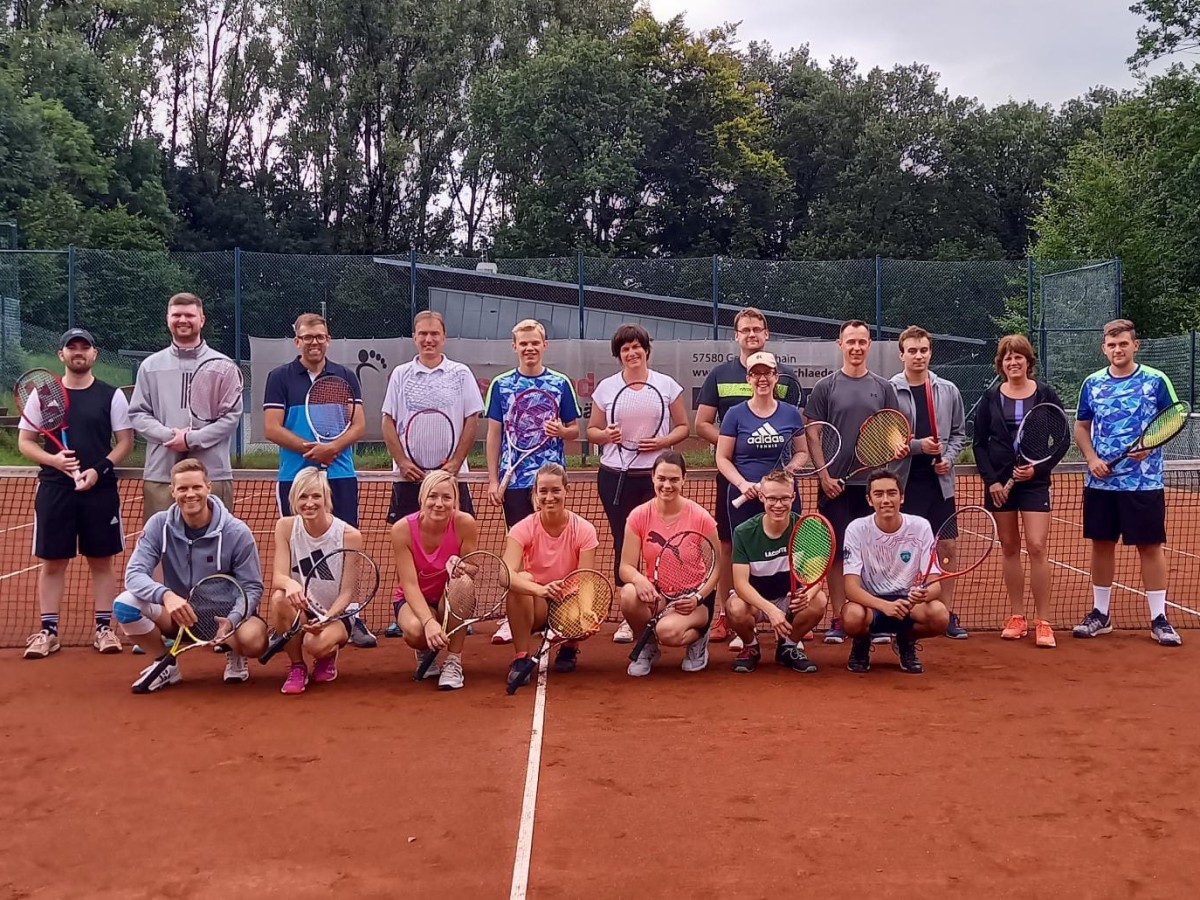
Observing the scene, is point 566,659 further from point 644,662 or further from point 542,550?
point 542,550

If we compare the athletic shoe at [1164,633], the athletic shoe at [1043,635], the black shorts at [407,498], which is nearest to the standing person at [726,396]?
the black shorts at [407,498]

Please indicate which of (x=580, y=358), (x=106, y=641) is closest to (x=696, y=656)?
(x=106, y=641)

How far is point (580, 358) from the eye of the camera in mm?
13969

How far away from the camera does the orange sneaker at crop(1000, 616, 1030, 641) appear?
19.4 ft

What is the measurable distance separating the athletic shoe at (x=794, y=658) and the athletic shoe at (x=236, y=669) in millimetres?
2407

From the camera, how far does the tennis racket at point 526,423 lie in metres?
5.66

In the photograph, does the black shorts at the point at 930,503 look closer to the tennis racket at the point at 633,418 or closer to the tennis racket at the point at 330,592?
the tennis racket at the point at 633,418

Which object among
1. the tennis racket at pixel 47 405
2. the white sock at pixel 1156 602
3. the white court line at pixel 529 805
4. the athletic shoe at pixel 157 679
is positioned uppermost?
the tennis racket at pixel 47 405

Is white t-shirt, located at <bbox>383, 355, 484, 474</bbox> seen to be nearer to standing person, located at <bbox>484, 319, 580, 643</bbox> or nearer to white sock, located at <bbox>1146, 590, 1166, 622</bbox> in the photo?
standing person, located at <bbox>484, 319, 580, 643</bbox>

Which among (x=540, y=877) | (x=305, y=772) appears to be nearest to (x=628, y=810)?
(x=540, y=877)

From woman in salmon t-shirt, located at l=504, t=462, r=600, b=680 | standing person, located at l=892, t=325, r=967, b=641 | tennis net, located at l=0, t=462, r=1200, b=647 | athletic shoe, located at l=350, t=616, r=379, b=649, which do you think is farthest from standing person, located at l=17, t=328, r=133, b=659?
standing person, located at l=892, t=325, r=967, b=641

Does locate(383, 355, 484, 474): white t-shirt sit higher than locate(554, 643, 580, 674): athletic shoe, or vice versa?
locate(383, 355, 484, 474): white t-shirt

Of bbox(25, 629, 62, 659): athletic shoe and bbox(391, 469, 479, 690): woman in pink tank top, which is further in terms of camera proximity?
bbox(25, 629, 62, 659): athletic shoe

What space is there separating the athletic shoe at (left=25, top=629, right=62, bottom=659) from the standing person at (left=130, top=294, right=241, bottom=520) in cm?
81
